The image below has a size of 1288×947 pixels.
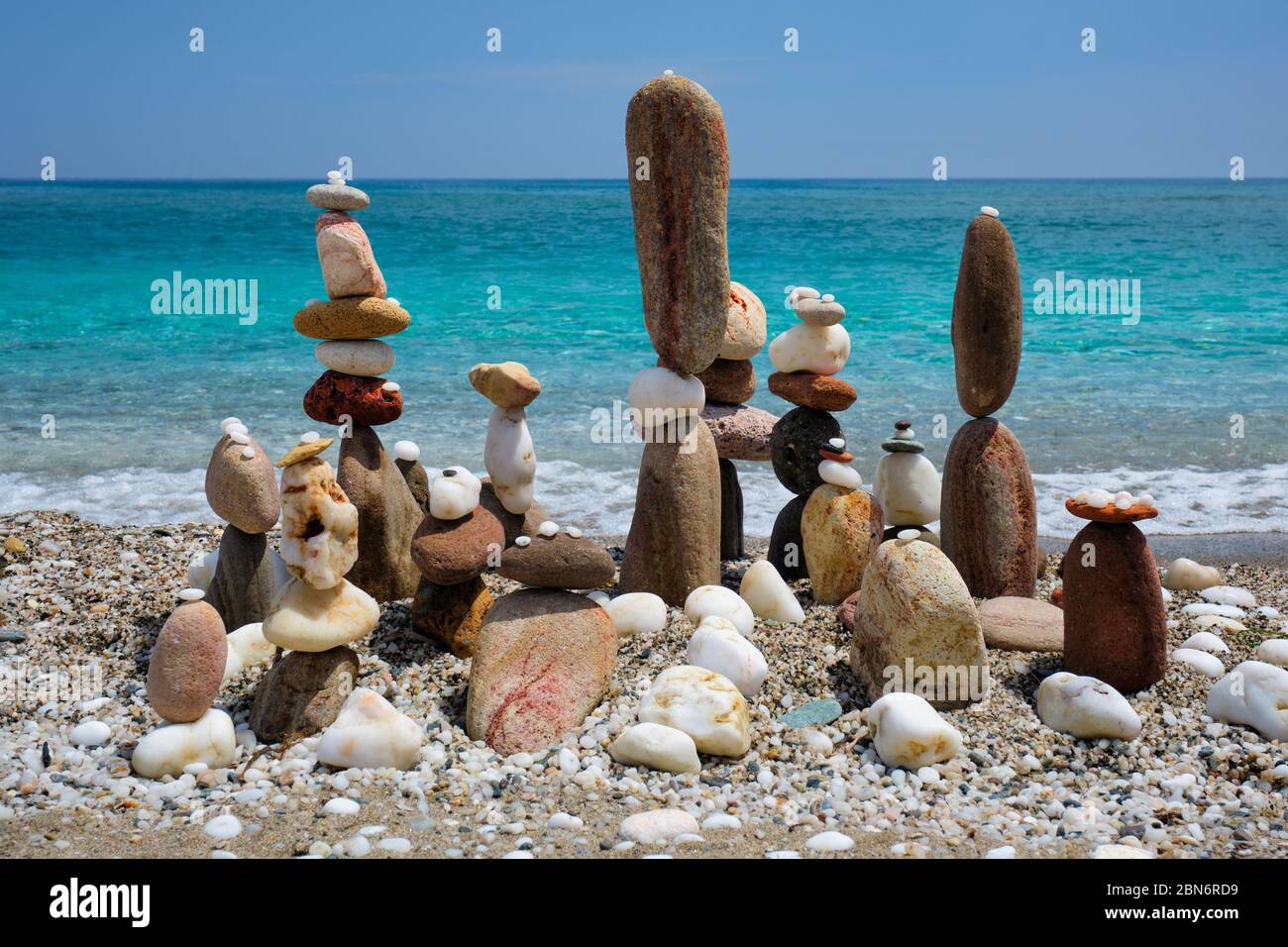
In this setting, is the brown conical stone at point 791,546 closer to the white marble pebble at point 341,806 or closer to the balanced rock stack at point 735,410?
the balanced rock stack at point 735,410

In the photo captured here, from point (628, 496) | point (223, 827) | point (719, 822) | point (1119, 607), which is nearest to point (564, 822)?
point (719, 822)

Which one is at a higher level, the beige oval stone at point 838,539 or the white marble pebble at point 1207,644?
the beige oval stone at point 838,539

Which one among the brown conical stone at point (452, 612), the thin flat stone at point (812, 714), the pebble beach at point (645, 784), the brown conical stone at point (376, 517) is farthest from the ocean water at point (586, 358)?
the thin flat stone at point (812, 714)

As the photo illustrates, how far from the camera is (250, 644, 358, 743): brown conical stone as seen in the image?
4078 millimetres

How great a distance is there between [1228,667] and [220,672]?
12.4 feet

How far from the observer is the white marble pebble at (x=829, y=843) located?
333cm

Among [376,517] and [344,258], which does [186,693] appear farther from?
[344,258]

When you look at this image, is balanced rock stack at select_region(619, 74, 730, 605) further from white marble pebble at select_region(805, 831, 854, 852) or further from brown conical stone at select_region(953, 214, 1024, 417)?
white marble pebble at select_region(805, 831, 854, 852)

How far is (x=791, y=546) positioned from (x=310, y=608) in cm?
252

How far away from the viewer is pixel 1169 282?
69.7ft

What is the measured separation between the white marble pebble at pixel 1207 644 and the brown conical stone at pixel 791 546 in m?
1.75

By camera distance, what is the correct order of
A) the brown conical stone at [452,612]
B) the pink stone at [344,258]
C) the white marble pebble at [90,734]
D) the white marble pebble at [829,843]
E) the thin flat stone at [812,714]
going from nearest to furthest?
the white marble pebble at [829,843] < the white marble pebble at [90,734] < the thin flat stone at [812,714] < the brown conical stone at [452,612] < the pink stone at [344,258]

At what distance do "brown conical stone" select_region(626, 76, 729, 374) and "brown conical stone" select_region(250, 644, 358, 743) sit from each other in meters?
1.93

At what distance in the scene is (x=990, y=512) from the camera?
5.24 m
